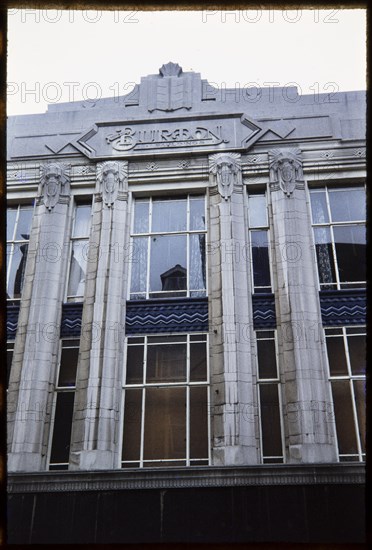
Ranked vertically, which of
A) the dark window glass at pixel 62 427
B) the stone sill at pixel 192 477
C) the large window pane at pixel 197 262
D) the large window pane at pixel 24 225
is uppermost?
the large window pane at pixel 24 225

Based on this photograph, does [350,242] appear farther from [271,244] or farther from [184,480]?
[184,480]

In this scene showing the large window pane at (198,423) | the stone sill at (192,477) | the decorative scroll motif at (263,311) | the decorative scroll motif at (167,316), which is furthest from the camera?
the decorative scroll motif at (167,316)

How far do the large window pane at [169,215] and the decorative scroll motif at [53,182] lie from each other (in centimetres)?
A: 283

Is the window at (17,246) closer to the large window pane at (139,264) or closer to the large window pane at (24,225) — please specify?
the large window pane at (24,225)

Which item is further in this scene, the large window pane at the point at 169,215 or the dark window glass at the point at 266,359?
the large window pane at the point at 169,215

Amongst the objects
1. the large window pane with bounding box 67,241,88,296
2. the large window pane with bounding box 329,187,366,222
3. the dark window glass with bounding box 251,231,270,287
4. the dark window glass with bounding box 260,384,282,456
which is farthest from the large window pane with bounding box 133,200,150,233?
the dark window glass with bounding box 260,384,282,456

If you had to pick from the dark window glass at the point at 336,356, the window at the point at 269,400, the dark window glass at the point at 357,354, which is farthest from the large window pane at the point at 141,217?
the dark window glass at the point at 357,354

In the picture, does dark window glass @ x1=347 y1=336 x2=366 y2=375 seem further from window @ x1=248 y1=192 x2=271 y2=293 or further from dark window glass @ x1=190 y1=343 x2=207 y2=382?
dark window glass @ x1=190 y1=343 x2=207 y2=382

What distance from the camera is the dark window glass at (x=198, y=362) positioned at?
49.8 ft

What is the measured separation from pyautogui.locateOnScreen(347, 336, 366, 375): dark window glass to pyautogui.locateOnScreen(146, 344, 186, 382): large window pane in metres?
4.37

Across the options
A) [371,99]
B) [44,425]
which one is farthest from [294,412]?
[371,99]

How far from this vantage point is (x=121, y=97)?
64.2 feet

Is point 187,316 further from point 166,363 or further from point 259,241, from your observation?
→ point 259,241

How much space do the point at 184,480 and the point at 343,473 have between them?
359cm
